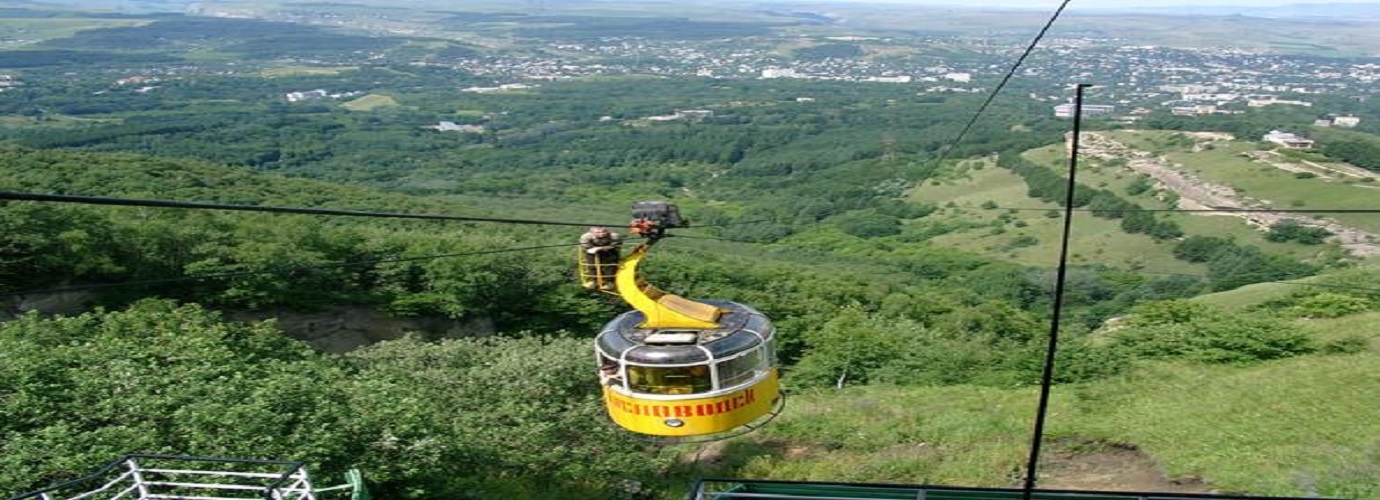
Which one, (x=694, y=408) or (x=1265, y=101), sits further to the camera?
(x=1265, y=101)

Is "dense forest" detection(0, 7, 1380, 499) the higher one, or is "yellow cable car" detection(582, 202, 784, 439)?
"yellow cable car" detection(582, 202, 784, 439)

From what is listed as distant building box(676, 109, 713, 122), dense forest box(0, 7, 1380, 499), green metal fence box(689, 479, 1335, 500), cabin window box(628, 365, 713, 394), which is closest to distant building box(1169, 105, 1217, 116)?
dense forest box(0, 7, 1380, 499)

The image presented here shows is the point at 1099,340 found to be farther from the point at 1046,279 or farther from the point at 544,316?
the point at 1046,279

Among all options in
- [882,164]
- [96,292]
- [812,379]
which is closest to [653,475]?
[812,379]

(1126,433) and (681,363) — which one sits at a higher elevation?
(681,363)

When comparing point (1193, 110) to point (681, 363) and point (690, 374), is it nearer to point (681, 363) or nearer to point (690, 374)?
point (690, 374)

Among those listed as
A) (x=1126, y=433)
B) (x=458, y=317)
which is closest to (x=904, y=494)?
(x=1126, y=433)

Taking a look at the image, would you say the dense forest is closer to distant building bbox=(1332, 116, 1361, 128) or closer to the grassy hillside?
the grassy hillside
